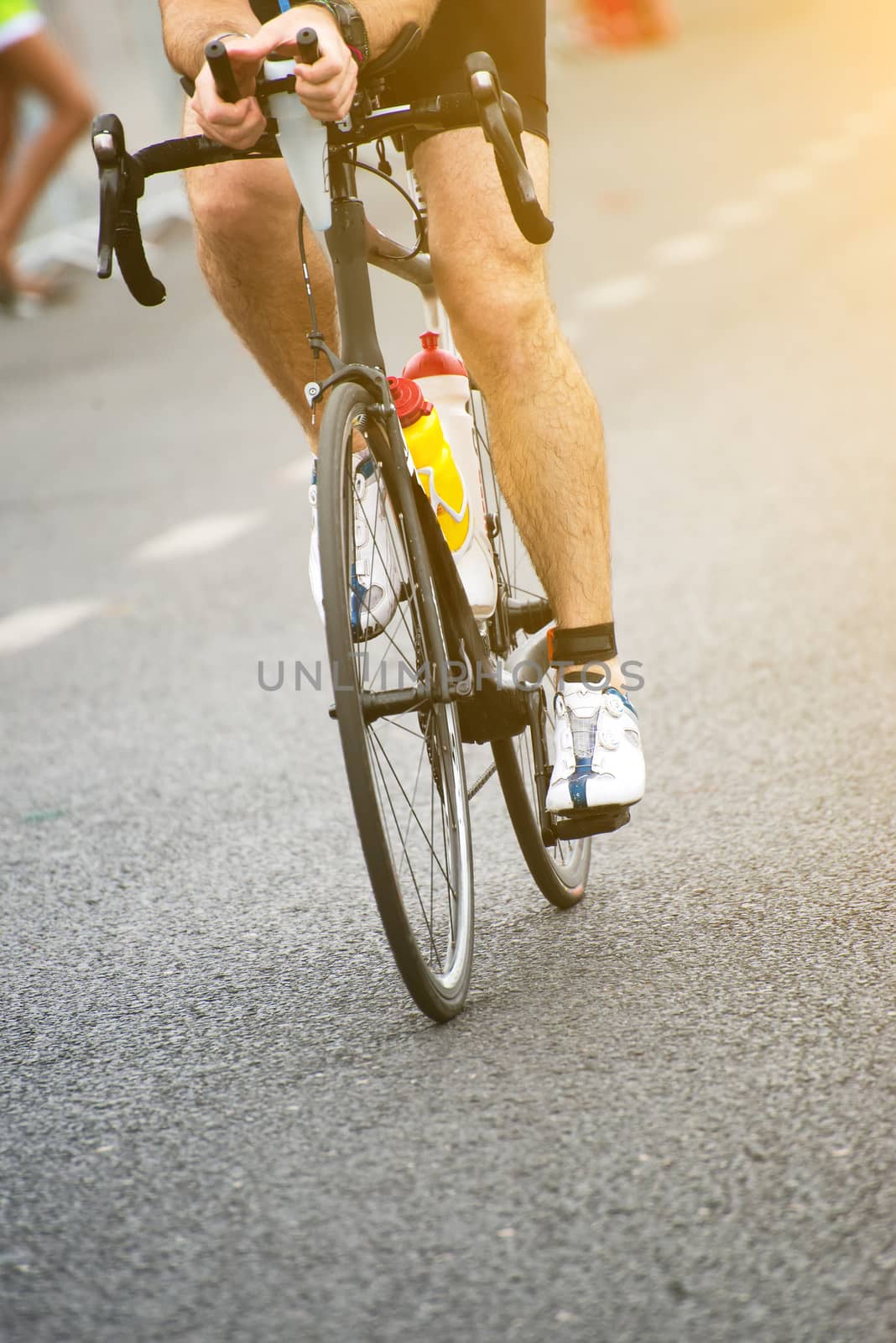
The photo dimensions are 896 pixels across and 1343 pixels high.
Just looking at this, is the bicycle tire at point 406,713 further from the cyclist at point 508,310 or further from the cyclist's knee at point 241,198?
the cyclist's knee at point 241,198

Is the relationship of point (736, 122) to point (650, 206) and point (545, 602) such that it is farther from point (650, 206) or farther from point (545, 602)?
point (545, 602)

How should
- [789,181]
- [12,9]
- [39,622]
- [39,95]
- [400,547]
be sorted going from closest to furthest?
1. [400,547]
2. [39,622]
3. [12,9]
4. [39,95]
5. [789,181]

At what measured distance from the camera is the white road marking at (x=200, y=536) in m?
5.85

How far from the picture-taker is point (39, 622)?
5262 mm

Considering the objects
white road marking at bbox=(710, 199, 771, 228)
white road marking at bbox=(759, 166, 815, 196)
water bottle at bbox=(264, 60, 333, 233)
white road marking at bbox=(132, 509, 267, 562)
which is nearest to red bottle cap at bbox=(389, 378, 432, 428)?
water bottle at bbox=(264, 60, 333, 233)

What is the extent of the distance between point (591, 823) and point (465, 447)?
65cm

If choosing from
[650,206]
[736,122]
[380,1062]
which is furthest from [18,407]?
[736,122]

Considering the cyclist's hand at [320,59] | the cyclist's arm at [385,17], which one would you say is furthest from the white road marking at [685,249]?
the cyclist's hand at [320,59]

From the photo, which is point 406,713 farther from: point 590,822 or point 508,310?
point 508,310

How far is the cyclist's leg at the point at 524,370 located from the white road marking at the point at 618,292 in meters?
6.25

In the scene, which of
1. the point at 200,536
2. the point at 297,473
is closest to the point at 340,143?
the point at 200,536

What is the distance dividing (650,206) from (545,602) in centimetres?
911

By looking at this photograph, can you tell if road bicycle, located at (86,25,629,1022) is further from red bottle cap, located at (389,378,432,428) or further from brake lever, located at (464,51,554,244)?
red bottle cap, located at (389,378,432,428)

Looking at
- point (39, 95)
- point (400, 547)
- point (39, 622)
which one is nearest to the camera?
point (400, 547)
